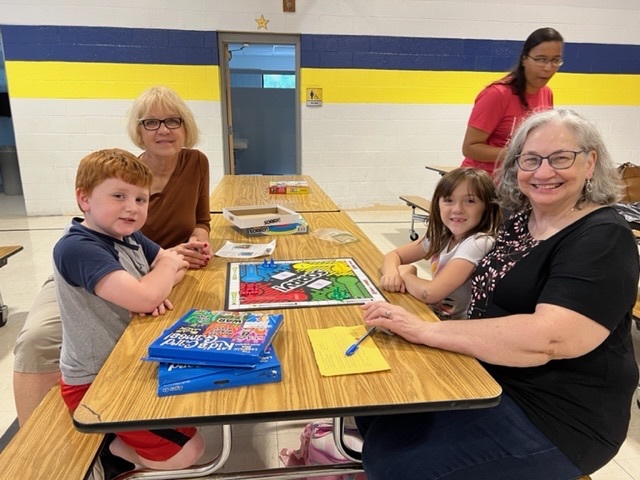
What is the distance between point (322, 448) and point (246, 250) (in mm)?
749

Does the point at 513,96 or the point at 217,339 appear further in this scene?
the point at 513,96

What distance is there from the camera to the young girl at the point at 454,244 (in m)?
1.37

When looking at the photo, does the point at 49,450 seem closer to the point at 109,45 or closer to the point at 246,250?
the point at 246,250

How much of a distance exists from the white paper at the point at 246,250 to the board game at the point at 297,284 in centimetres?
9

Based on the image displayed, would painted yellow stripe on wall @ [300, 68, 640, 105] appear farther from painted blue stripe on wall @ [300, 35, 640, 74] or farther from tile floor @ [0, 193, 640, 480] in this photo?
tile floor @ [0, 193, 640, 480]

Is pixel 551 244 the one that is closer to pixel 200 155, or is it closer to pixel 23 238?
pixel 200 155

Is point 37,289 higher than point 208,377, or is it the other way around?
point 208,377

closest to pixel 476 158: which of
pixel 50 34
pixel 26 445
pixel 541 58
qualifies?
pixel 541 58

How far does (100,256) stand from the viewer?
111 centimetres

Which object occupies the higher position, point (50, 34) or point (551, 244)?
point (50, 34)

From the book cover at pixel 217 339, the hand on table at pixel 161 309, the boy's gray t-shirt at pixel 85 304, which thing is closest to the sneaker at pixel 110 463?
the boy's gray t-shirt at pixel 85 304

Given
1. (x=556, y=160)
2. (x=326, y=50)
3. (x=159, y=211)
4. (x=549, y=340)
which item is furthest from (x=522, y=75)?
(x=326, y=50)

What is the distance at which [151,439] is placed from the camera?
115 centimetres

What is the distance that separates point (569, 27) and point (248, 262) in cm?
594
